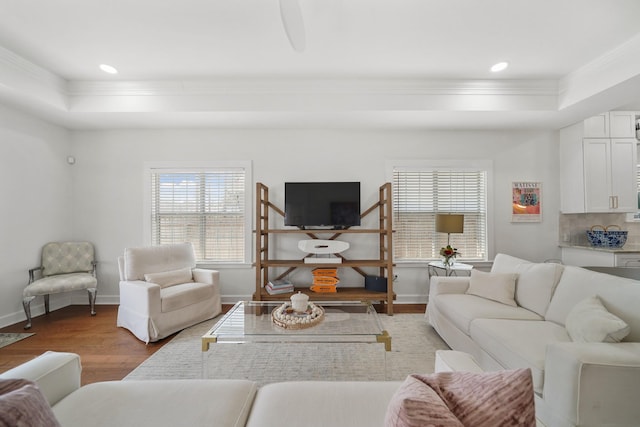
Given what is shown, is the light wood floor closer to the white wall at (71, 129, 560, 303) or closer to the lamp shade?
the white wall at (71, 129, 560, 303)

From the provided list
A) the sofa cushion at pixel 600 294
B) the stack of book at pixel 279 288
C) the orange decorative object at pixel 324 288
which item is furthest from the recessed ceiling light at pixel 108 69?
the sofa cushion at pixel 600 294

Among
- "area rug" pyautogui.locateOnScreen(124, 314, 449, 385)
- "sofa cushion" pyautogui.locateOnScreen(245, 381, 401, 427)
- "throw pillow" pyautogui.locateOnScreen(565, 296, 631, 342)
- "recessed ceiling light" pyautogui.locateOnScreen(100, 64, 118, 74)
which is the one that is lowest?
"area rug" pyautogui.locateOnScreen(124, 314, 449, 385)

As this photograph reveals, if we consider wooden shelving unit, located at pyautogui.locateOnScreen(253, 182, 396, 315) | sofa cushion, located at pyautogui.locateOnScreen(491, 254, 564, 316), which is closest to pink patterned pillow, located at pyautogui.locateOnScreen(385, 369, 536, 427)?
sofa cushion, located at pyautogui.locateOnScreen(491, 254, 564, 316)

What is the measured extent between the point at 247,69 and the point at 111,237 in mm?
2950

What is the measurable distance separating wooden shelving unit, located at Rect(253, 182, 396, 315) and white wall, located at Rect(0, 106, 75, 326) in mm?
2678

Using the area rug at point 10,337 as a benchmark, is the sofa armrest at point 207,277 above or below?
above

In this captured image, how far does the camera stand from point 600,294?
5.68 ft

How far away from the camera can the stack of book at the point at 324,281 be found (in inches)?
133

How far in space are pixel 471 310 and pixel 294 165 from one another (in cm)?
266

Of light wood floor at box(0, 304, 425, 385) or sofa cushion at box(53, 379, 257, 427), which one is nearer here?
sofa cushion at box(53, 379, 257, 427)

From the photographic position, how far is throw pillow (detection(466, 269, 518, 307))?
2391 mm

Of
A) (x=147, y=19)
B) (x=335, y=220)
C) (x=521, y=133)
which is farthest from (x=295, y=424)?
(x=521, y=133)

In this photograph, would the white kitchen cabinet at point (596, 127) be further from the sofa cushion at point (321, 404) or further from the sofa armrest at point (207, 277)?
the sofa armrest at point (207, 277)

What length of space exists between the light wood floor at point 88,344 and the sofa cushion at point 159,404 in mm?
1211
